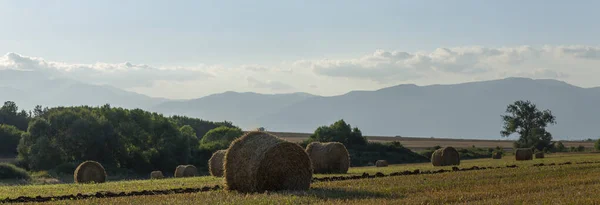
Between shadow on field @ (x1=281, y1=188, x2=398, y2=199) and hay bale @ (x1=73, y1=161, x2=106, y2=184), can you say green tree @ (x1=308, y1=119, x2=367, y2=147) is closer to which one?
hay bale @ (x1=73, y1=161, x2=106, y2=184)

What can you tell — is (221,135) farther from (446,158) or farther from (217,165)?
(217,165)

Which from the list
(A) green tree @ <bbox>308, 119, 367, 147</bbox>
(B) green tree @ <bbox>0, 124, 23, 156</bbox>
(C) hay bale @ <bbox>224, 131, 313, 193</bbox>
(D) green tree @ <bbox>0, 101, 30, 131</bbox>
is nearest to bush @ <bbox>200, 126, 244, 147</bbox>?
(A) green tree @ <bbox>308, 119, 367, 147</bbox>

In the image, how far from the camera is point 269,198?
1947cm

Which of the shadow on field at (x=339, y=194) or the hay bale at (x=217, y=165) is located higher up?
the hay bale at (x=217, y=165)

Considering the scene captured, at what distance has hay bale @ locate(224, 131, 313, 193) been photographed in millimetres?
22594

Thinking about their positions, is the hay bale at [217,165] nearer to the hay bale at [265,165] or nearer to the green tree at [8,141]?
the hay bale at [265,165]

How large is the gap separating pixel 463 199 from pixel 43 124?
5618cm

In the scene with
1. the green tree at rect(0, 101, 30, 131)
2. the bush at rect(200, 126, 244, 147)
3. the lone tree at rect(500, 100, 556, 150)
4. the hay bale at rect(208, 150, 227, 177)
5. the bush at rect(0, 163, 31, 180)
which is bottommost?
Answer: the bush at rect(0, 163, 31, 180)

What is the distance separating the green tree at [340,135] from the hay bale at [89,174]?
4889 cm

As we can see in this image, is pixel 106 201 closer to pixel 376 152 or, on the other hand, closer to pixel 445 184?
pixel 445 184

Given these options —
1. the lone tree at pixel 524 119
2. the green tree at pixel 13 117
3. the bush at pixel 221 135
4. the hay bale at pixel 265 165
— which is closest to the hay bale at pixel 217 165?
the hay bale at pixel 265 165

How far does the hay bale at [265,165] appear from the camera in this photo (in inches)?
890

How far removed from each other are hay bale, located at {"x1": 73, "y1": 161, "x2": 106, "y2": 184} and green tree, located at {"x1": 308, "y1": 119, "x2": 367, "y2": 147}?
4889cm

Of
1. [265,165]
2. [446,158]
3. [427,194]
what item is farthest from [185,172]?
[427,194]
